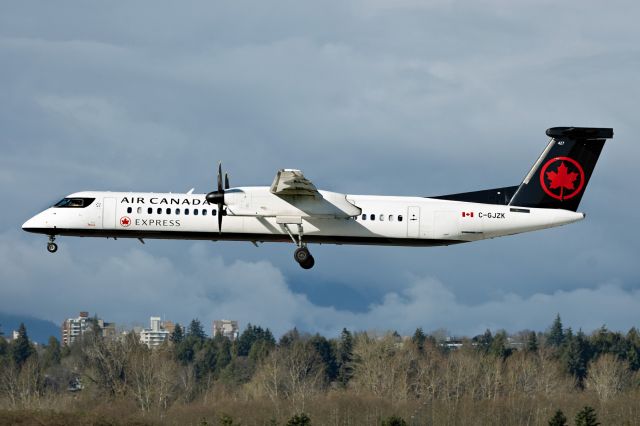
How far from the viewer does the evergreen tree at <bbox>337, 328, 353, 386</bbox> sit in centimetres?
9149

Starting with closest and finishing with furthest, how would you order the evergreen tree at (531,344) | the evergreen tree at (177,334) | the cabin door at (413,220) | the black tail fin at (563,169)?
the cabin door at (413,220), the black tail fin at (563,169), the evergreen tree at (531,344), the evergreen tree at (177,334)

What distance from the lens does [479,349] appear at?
331 ft

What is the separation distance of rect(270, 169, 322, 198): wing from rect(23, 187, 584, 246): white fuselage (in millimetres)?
450

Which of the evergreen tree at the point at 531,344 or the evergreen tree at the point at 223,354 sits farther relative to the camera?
the evergreen tree at the point at 223,354


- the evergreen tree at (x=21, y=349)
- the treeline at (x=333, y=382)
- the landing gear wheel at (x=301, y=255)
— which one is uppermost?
the landing gear wheel at (x=301, y=255)

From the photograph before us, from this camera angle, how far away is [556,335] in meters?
128

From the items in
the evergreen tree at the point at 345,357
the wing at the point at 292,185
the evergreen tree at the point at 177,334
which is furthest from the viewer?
the evergreen tree at the point at 177,334

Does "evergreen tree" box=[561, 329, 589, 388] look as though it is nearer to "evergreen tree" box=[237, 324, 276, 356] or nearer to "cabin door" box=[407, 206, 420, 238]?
"evergreen tree" box=[237, 324, 276, 356]

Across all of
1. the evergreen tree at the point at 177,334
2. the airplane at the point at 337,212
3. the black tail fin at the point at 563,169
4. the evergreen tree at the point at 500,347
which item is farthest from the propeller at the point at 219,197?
the evergreen tree at the point at 177,334

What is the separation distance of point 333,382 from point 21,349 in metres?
30.1

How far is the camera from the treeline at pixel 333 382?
70188 millimetres

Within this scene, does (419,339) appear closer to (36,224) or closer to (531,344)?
(531,344)

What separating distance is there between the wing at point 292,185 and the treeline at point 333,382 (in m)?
17.8

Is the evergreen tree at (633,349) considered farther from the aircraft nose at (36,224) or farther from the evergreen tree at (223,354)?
the aircraft nose at (36,224)
